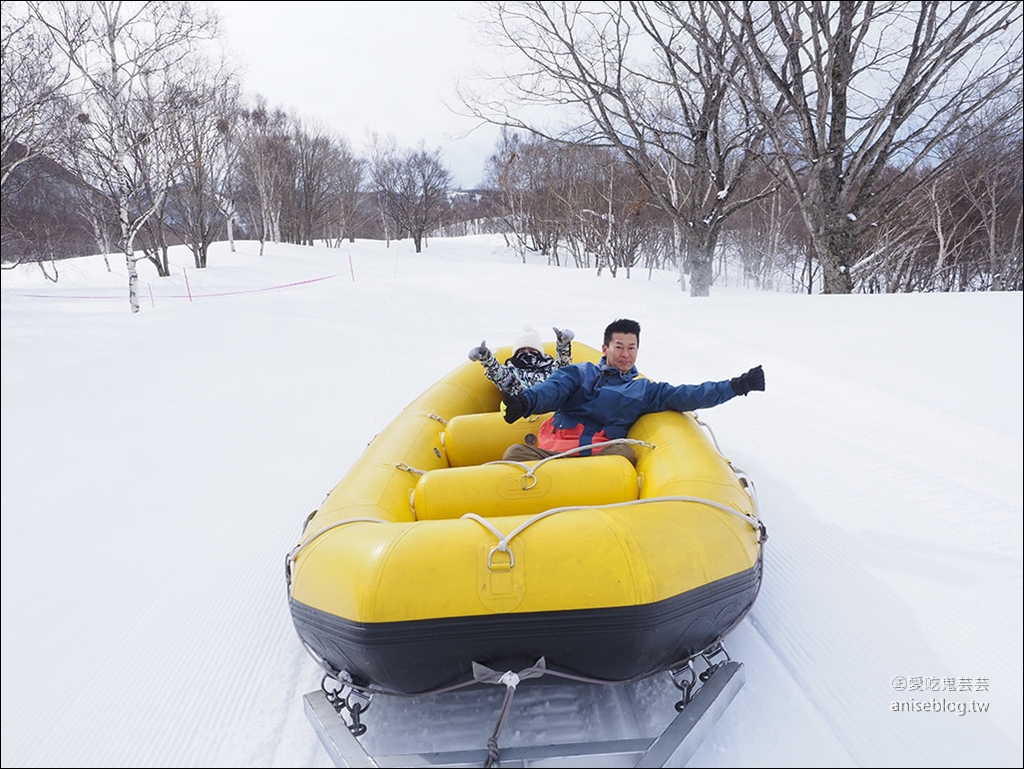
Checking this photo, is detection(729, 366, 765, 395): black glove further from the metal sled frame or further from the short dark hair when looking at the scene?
the metal sled frame

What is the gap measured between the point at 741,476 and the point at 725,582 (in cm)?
96

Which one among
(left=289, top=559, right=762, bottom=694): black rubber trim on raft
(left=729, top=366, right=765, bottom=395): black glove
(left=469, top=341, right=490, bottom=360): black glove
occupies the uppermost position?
(left=469, top=341, right=490, bottom=360): black glove

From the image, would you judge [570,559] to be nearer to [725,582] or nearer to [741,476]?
[725,582]

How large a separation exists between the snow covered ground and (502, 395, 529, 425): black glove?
1.41m

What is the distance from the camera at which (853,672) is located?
211 cm

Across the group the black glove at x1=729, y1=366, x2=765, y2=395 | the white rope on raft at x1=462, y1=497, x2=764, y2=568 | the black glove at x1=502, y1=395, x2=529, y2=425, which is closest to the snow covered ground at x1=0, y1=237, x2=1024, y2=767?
the white rope on raft at x1=462, y1=497, x2=764, y2=568

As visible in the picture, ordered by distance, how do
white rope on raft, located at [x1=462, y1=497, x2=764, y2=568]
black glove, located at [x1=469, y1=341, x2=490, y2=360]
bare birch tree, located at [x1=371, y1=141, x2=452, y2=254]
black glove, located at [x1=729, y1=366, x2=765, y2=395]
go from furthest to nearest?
1. bare birch tree, located at [x1=371, y1=141, x2=452, y2=254]
2. black glove, located at [x1=469, y1=341, x2=490, y2=360]
3. black glove, located at [x1=729, y1=366, x2=765, y2=395]
4. white rope on raft, located at [x1=462, y1=497, x2=764, y2=568]

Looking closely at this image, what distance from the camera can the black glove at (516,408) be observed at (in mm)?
3115

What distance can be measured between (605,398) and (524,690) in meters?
1.69

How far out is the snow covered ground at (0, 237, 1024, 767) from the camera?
76.7 inches

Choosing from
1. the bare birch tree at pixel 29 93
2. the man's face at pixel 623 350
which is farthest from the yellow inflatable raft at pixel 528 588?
the bare birch tree at pixel 29 93

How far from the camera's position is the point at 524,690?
82.0 inches

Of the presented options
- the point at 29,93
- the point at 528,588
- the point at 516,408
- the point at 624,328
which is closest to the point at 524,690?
the point at 528,588

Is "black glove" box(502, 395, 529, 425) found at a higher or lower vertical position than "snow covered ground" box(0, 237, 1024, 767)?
higher
